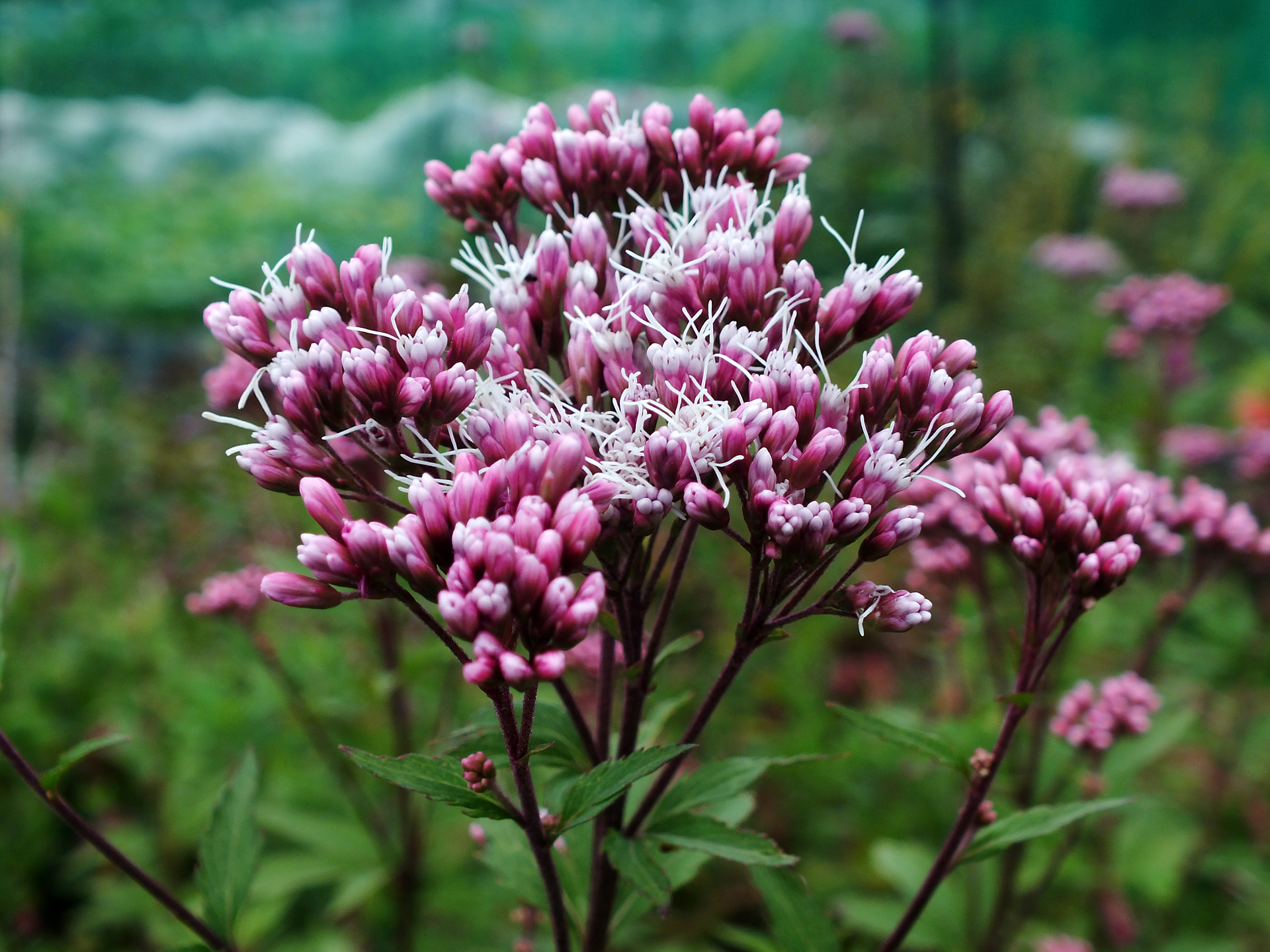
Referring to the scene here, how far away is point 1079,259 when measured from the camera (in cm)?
646

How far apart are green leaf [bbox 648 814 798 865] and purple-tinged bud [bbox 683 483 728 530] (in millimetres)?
436

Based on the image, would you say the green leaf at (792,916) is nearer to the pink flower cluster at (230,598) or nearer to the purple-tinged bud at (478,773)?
the purple-tinged bud at (478,773)

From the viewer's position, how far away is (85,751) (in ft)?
4.51

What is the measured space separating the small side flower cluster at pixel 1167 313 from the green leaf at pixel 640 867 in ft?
12.3

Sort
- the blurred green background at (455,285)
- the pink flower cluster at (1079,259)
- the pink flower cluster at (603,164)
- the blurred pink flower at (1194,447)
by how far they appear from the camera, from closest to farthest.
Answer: the pink flower cluster at (603,164)
the blurred green background at (455,285)
the blurred pink flower at (1194,447)
the pink flower cluster at (1079,259)

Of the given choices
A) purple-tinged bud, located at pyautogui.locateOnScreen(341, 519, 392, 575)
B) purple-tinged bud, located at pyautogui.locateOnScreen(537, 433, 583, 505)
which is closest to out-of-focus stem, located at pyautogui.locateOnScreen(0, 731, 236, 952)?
purple-tinged bud, located at pyautogui.locateOnScreen(341, 519, 392, 575)

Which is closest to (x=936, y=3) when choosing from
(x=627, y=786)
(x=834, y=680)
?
(x=834, y=680)

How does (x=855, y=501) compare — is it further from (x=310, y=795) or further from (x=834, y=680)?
(x=834, y=680)

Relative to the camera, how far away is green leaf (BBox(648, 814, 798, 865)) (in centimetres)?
122

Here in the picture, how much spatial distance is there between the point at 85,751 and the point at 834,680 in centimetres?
349

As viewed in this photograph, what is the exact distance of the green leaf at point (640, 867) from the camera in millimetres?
1202

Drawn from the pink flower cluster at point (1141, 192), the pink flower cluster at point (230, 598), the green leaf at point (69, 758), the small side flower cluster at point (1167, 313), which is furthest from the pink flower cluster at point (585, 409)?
the pink flower cluster at point (1141, 192)

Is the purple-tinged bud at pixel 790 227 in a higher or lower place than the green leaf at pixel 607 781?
higher

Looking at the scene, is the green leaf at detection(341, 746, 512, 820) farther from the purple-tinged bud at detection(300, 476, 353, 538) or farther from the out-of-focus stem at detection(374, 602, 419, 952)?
the out-of-focus stem at detection(374, 602, 419, 952)
